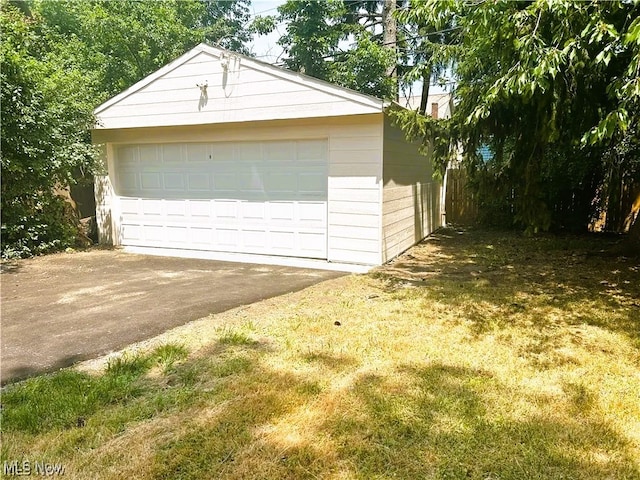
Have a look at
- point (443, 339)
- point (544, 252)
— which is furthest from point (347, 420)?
point (544, 252)

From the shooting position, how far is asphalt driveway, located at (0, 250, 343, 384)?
382 cm

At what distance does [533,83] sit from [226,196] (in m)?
5.54

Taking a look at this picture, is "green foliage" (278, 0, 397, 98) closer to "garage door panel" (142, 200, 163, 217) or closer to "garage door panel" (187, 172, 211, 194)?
"garage door panel" (187, 172, 211, 194)

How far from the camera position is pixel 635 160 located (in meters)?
8.43

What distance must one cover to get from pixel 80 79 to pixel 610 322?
9.57m

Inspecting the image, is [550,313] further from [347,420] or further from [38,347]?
[38,347]

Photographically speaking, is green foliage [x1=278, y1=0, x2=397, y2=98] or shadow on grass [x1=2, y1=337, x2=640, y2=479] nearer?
shadow on grass [x1=2, y1=337, x2=640, y2=479]

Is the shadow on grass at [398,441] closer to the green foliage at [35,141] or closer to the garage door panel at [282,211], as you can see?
the garage door panel at [282,211]

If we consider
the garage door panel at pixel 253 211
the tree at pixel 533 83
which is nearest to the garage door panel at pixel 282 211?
the garage door panel at pixel 253 211

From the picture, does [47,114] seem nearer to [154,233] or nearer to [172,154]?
[172,154]

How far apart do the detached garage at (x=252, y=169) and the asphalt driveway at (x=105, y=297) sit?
69cm

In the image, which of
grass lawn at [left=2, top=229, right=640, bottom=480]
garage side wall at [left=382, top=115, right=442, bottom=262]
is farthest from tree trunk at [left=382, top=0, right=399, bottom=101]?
grass lawn at [left=2, top=229, right=640, bottom=480]

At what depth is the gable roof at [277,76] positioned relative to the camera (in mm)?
6379

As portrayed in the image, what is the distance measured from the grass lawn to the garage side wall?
257 cm
